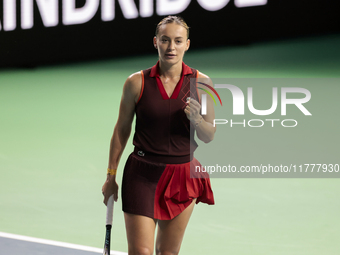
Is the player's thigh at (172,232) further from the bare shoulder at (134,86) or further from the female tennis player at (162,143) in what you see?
the bare shoulder at (134,86)

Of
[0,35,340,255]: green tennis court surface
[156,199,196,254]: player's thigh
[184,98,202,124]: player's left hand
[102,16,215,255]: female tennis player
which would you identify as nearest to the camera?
[184,98,202,124]: player's left hand

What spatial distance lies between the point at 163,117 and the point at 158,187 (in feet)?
1.27

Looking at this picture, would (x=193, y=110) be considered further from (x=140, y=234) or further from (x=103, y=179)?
(x=103, y=179)

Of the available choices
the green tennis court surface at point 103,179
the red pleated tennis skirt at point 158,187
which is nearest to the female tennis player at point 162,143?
the red pleated tennis skirt at point 158,187

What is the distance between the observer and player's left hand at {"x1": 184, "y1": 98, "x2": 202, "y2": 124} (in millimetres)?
2412

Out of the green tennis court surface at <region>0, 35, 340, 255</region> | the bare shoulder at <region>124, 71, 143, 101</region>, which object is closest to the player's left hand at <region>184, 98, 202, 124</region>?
the bare shoulder at <region>124, 71, 143, 101</region>

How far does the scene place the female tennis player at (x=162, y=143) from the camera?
100.0 inches

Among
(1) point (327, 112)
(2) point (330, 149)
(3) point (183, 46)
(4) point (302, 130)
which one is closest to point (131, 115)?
(3) point (183, 46)

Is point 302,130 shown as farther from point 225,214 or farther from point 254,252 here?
point 254,252

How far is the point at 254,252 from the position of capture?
3850mm

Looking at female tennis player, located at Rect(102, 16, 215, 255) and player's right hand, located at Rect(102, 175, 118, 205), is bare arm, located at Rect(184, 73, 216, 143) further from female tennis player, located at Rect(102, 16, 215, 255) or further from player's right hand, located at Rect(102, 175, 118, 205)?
player's right hand, located at Rect(102, 175, 118, 205)

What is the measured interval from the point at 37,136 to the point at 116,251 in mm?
3991

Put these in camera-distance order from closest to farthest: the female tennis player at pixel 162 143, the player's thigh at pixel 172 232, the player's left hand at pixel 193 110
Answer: the player's left hand at pixel 193 110 → the female tennis player at pixel 162 143 → the player's thigh at pixel 172 232

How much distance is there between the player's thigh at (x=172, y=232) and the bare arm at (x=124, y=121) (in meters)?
0.34
